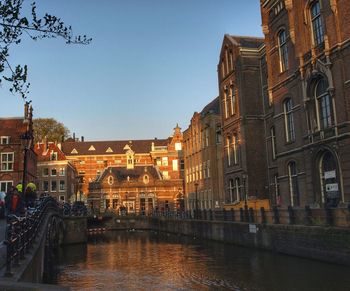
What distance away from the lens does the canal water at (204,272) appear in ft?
61.8

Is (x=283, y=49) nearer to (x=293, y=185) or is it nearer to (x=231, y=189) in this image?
(x=293, y=185)

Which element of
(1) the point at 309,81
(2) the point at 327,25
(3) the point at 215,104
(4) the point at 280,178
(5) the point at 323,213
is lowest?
(5) the point at 323,213

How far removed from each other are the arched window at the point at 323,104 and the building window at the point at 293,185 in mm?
Result: 4914

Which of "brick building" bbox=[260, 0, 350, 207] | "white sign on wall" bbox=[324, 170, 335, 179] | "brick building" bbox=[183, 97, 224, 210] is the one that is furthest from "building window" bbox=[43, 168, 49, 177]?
"white sign on wall" bbox=[324, 170, 335, 179]

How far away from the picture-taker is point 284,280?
63.4ft

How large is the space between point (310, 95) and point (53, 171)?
201 feet

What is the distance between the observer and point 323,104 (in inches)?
1142

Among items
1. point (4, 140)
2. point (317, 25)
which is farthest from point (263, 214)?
point (4, 140)

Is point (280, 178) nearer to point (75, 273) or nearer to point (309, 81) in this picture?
point (309, 81)

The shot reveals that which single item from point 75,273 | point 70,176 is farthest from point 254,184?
point 70,176

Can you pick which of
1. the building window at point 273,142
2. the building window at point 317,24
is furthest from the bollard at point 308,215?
the building window at point 273,142

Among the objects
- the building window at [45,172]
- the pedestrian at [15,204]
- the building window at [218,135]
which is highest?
the building window at [218,135]

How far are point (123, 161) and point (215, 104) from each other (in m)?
49.8

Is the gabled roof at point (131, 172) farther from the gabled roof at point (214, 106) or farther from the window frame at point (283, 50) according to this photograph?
the window frame at point (283, 50)
